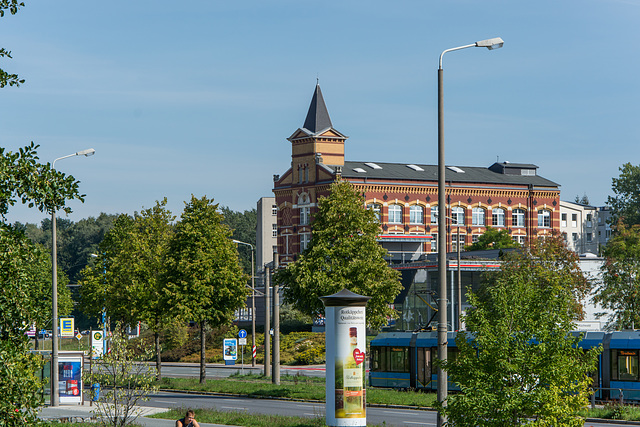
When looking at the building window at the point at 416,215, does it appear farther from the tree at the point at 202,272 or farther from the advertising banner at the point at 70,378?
the advertising banner at the point at 70,378

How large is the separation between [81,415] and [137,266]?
18.1 m

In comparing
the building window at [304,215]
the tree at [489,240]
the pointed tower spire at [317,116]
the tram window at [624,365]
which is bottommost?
the tram window at [624,365]

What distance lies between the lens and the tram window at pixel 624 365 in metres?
31.7

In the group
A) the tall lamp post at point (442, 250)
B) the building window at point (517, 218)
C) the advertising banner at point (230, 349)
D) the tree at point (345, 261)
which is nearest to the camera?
the tall lamp post at point (442, 250)

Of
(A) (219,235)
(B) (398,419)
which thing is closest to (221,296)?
(A) (219,235)

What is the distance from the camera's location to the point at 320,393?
36094 millimetres

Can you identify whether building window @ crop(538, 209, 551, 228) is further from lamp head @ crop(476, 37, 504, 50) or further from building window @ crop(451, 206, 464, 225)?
lamp head @ crop(476, 37, 504, 50)

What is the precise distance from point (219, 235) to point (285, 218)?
57.4 metres

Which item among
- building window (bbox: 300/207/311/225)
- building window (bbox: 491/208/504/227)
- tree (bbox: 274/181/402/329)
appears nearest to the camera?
tree (bbox: 274/181/402/329)

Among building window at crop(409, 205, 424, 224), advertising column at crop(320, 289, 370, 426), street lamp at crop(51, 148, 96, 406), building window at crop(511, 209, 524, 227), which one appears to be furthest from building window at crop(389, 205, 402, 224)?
advertising column at crop(320, 289, 370, 426)

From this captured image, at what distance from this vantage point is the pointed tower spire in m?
97.5

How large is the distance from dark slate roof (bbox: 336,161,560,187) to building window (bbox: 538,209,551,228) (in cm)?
334

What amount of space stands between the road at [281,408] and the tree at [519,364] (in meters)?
10.3

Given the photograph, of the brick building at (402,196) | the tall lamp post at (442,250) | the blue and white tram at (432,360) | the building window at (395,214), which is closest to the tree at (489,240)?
the brick building at (402,196)
